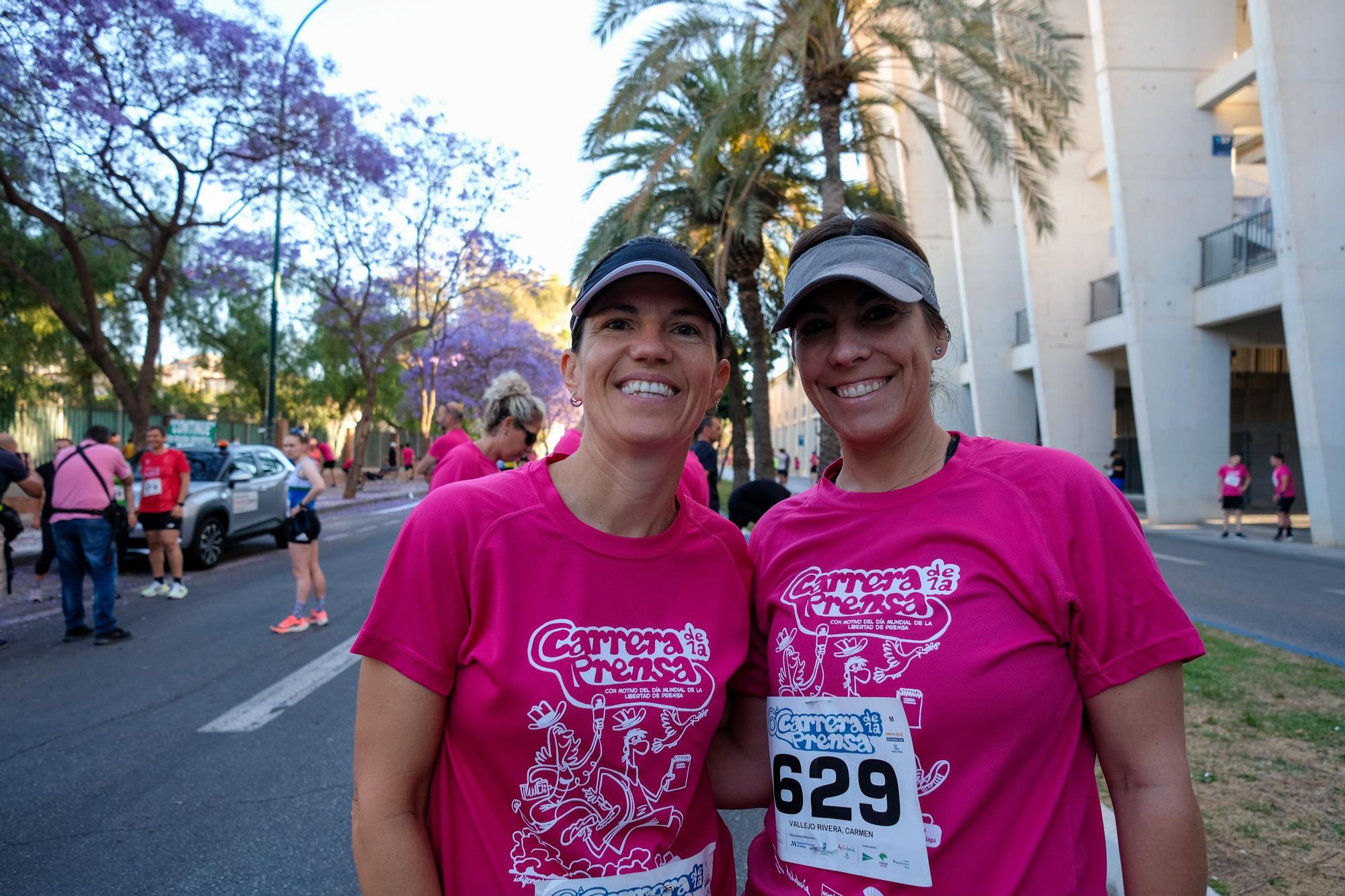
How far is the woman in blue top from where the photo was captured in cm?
827

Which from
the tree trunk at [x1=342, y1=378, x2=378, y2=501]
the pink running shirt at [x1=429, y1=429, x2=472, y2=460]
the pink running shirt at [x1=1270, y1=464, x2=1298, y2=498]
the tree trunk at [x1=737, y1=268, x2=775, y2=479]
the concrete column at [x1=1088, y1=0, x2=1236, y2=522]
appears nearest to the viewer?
the pink running shirt at [x1=429, y1=429, x2=472, y2=460]

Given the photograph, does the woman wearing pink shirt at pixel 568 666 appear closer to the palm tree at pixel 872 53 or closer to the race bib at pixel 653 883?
the race bib at pixel 653 883

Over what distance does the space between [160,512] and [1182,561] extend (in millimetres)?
14946

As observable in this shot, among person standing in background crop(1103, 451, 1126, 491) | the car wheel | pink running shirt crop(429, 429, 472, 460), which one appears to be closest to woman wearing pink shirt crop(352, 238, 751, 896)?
pink running shirt crop(429, 429, 472, 460)

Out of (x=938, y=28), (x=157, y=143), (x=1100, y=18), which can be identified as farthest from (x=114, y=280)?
(x=1100, y=18)

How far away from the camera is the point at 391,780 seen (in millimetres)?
1521

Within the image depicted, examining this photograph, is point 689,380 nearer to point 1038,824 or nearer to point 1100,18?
point 1038,824

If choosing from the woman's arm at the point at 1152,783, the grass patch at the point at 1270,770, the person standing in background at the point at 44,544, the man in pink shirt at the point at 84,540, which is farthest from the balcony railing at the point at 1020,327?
the woman's arm at the point at 1152,783

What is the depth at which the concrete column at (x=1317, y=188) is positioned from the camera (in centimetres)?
1675

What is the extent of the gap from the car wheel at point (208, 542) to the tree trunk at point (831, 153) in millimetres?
10135

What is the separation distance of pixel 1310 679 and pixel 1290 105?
15.3 m

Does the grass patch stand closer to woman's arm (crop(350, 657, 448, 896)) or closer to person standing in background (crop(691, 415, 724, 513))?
woman's arm (crop(350, 657, 448, 896))

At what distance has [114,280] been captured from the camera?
73.5 feet

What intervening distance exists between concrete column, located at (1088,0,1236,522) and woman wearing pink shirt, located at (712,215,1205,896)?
74.8ft
